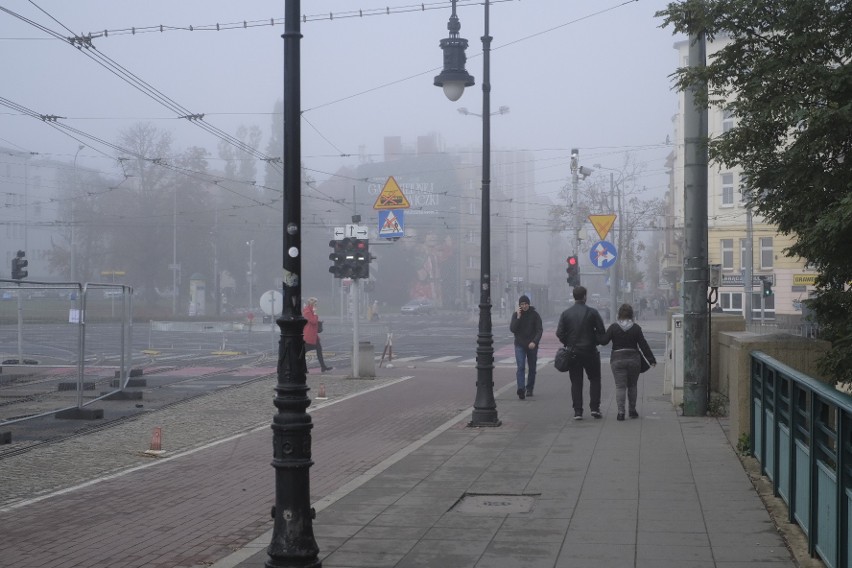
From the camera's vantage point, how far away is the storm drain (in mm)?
8641

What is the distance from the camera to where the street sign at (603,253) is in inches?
1063

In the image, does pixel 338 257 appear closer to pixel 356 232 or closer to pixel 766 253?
pixel 356 232

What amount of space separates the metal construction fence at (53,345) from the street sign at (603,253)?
11870 millimetres

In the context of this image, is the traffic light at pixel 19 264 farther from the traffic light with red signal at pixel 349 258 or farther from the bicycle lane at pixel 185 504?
the bicycle lane at pixel 185 504

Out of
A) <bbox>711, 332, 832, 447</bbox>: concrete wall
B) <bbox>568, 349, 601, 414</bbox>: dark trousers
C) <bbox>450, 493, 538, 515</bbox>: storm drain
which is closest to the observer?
<bbox>450, 493, 538, 515</bbox>: storm drain

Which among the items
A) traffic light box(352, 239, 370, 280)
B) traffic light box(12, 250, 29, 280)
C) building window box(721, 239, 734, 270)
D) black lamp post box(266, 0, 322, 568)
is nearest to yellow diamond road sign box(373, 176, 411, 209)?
A: traffic light box(352, 239, 370, 280)

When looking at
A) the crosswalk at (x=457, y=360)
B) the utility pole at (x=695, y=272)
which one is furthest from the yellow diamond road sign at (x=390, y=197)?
→ the utility pole at (x=695, y=272)

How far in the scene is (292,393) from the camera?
624cm

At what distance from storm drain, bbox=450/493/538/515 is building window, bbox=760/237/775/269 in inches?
2356

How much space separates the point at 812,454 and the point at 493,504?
10.4 feet

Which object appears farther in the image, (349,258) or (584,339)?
(349,258)

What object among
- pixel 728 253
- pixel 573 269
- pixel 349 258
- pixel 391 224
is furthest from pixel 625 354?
pixel 728 253

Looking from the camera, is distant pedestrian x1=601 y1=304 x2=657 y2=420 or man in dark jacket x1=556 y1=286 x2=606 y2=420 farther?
man in dark jacket x1=556 y1=286 x2=606 y2=420

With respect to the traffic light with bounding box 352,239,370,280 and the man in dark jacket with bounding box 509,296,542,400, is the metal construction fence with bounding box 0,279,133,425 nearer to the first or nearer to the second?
the traffic light with bounding box 352,239,370,280
